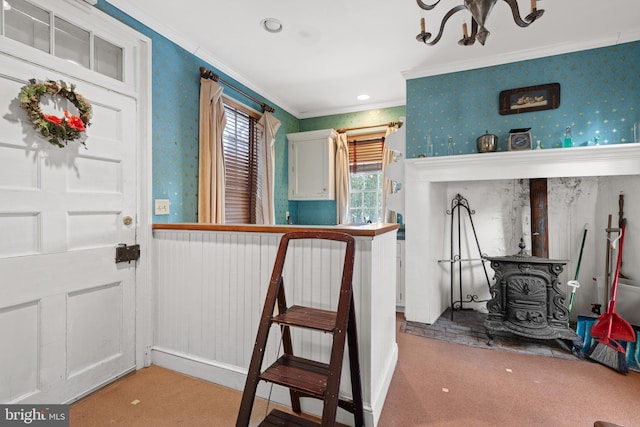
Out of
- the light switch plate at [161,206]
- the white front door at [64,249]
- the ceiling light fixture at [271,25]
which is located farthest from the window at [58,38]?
the ceiling light fixture at [271,25]

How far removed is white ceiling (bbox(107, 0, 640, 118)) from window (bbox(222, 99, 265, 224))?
15.8 inches

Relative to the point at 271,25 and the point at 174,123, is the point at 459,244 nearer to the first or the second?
the point at 271,25

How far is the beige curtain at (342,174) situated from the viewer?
427 cm

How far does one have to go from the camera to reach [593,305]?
2.84 m

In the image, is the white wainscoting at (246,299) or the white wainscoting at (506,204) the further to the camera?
the white wainscoting at (506,204)

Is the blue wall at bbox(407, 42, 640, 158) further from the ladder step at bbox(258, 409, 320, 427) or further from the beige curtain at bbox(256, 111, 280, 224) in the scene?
the ladder step at bbox(258, 409, 320, 427)

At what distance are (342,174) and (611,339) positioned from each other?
3.12 m

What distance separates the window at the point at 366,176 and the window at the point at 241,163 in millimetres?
1381

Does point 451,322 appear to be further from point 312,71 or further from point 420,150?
point 312,71

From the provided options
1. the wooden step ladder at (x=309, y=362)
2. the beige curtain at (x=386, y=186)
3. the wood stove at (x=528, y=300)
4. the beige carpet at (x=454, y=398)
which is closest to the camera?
the wooden step ladder at (x=309, y=362)

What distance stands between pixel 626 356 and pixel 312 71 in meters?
3.60

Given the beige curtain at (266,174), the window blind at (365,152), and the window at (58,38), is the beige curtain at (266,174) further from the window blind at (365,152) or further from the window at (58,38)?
the window at (58,38)

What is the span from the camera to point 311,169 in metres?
4.29

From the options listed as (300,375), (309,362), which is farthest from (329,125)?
(300,375)
